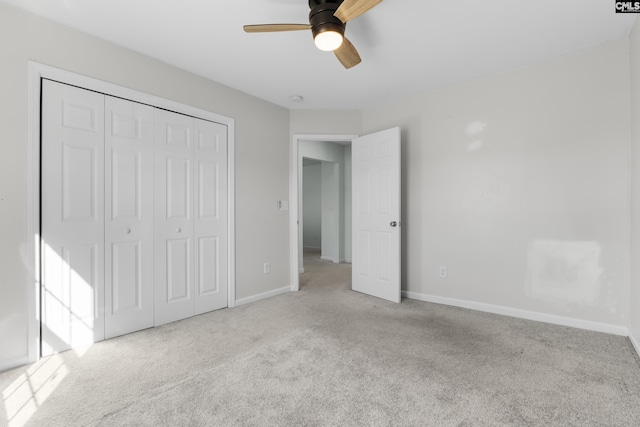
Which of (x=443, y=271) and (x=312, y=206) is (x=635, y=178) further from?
(x=312, y=206)

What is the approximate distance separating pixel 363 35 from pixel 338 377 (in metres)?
2.48

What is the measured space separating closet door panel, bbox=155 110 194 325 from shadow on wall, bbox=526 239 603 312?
3.33m

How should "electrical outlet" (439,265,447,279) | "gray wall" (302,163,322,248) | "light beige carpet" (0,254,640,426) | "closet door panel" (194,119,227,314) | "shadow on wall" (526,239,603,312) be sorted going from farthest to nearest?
"gray wall" (302,163,322,248) < "electrical outlet" (439,265,447,279) < "closet door panel" (194,119,227,314) < "shadow on wall" (526,239,603,312) < "light beige carpet" (0,254,640,426)

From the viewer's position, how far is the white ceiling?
6.62 feet

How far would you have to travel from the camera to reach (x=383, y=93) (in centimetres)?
351

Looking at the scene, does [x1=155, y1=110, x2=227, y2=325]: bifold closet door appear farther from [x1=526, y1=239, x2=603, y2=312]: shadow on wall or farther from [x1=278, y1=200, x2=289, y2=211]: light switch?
[x1=526, y1=239, x2=603, y2=312]: shadow on wall

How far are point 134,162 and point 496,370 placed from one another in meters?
3.16

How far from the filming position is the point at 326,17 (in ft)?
6.00

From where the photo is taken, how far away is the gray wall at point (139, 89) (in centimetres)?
196

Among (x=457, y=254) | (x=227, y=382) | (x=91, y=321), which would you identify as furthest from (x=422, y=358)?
(x=91, y=321)

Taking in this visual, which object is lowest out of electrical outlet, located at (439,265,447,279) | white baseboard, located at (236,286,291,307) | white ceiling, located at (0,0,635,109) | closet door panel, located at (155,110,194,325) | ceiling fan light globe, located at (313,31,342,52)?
white baseboard, located at (236,286,291,307)

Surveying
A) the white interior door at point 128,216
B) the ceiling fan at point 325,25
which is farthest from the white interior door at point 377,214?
the white interior door at point 128,216

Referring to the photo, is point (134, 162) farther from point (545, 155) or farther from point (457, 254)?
point (545, 155)

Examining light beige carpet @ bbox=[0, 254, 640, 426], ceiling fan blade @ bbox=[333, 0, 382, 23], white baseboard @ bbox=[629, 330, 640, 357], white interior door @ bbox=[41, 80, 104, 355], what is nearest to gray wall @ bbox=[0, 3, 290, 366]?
white interior door @ bbox=[41, 80, 104, 355]
